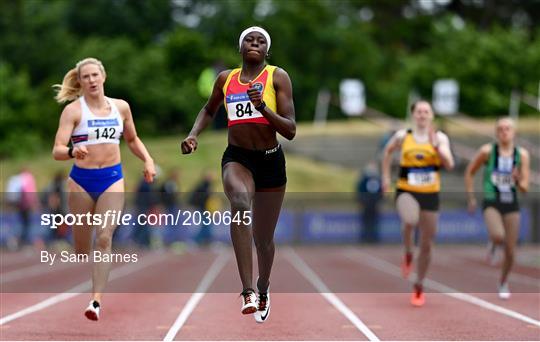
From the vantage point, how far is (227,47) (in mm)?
50188

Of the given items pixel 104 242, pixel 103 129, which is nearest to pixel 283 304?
pixel 104 242

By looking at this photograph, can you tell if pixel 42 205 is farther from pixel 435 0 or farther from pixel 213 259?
pixel 435 0

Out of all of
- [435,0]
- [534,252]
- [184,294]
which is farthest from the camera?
[435,0]

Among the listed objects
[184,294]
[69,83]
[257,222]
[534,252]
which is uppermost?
[69,83]

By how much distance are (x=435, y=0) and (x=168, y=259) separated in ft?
171

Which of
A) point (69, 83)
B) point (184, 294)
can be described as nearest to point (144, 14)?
point (184, 294)

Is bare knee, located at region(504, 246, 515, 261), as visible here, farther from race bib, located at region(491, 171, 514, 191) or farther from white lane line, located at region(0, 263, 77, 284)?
white lane line, located at region(0, 263, 77, 284)

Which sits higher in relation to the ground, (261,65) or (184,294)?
(261,65)

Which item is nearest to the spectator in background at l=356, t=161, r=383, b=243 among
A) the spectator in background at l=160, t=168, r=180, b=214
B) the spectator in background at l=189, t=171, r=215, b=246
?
the spectator in background at l=189, t=171, r=215, b=246

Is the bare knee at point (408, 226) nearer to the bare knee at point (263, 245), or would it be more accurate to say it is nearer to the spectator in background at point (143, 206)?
the bare knee at point (263, 245)

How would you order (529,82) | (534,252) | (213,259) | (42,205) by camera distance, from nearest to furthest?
(213,259), (534,252), (42,205), (529,82)

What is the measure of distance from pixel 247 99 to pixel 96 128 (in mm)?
1529

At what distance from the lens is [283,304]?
1247 cm

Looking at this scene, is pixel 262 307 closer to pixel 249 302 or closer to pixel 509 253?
pixel 249 302
